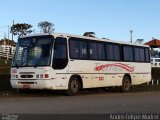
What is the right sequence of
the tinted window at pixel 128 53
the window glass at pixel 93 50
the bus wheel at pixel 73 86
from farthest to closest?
the tinted window at pixel 128 53, the window glass at pixel 93 50, the bus wheel at pixel 73 86

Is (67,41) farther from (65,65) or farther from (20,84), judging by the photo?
(20,84)

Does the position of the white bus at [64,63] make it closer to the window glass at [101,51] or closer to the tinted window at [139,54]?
the window glass at [101,51]

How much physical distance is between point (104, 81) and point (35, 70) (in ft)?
17.6

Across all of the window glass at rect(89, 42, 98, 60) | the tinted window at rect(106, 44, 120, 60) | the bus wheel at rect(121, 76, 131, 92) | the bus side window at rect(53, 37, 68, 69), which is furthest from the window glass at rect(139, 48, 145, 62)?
the bus side window at rect(53, 37, 68, 69)

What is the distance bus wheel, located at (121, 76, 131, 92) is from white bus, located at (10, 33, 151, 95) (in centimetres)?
116

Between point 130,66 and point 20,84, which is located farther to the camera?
point 130,66

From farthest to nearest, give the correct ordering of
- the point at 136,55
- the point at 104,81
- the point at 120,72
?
1. the point at 136,55
2. the point at 120,72
3. the point at 104,81

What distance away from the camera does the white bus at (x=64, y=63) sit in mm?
21297

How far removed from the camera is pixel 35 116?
13.2 metres

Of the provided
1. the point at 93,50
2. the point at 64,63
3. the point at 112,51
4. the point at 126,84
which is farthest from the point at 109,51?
the point at 64,63

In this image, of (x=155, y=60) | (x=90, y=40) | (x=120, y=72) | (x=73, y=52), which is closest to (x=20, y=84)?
(x=73, y=52)

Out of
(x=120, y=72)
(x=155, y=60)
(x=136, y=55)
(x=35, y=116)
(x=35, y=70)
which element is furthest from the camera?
(x=155, y=60)

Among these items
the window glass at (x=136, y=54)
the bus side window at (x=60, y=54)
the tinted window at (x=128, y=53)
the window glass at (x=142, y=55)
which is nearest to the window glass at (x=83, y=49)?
the bus side window at (x=60, y=54)

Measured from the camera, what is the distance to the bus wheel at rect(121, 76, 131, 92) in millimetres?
27798
